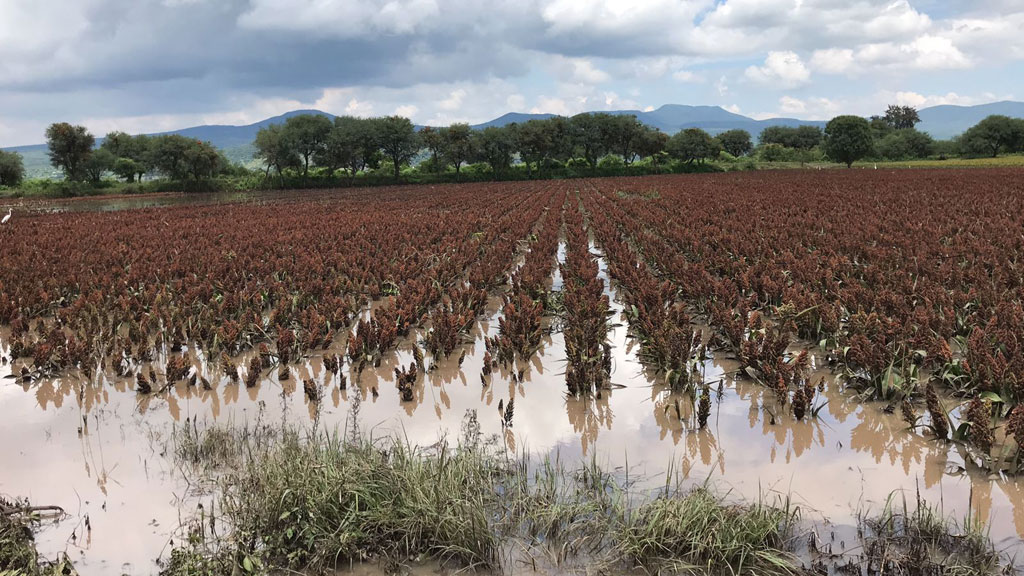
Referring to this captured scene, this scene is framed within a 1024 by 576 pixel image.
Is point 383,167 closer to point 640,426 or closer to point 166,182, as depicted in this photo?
point 166,182

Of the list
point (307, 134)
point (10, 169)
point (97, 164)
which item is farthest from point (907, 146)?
point (10, 169)

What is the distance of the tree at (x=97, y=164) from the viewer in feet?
263

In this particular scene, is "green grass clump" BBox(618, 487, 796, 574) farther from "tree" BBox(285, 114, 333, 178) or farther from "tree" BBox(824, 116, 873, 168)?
"tree" BBox(824, 116, 873, 168)

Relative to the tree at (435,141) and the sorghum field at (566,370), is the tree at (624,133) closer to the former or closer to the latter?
the tree at (435,141)

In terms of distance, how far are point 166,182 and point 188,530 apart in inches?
2955

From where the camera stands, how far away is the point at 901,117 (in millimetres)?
156375

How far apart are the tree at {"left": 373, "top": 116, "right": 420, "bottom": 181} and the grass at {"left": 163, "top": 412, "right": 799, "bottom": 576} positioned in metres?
71.6

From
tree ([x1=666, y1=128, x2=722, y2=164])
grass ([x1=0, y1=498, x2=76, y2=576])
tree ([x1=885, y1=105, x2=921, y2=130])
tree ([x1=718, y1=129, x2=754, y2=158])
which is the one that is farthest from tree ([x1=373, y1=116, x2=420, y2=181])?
tree ([x1=885, y1=105, x2=921, y2=130])

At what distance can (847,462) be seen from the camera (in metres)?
4.90

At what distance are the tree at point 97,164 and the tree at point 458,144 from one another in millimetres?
46172

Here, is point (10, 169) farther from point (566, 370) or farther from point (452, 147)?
point (566, 370)

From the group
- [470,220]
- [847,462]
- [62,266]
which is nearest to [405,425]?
[847,462]

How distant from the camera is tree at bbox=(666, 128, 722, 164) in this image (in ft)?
285

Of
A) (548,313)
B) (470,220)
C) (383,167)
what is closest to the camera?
(548,313)
